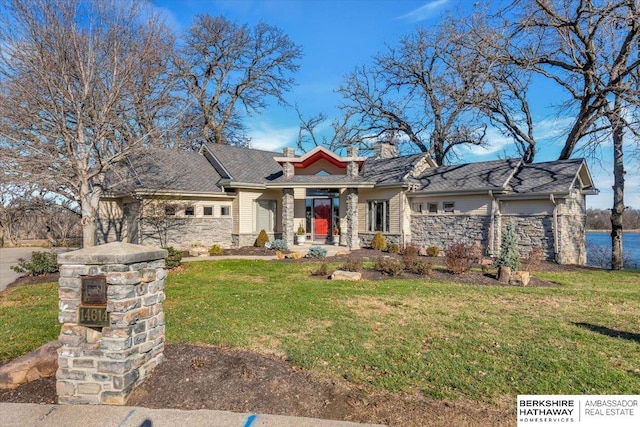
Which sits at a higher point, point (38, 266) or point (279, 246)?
point (279, 246)

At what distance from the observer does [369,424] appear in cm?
329

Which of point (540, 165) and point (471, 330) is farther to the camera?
point (540, 165)

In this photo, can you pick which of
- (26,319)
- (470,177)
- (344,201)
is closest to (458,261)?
(470,177)

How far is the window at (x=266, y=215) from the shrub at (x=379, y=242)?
17.2ft

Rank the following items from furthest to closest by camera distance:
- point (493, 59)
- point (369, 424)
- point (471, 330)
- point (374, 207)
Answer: point (374, 207)
point (493, 59)
point (471, 330)
point (369, 424)

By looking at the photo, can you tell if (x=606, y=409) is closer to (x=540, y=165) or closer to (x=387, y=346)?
(x=387, y=346)

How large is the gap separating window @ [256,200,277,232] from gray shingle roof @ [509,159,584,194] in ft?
37.0

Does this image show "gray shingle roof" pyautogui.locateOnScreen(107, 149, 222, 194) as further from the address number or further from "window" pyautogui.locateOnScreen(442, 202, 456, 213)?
the address number

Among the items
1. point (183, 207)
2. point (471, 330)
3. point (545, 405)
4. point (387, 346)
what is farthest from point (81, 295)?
point (183, 207)

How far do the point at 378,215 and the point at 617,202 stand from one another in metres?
9.96

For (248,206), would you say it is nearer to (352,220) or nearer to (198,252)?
(198,252)

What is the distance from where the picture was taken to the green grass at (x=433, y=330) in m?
4.17

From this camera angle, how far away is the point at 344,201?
759 inches

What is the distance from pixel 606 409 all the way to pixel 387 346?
2388mm
